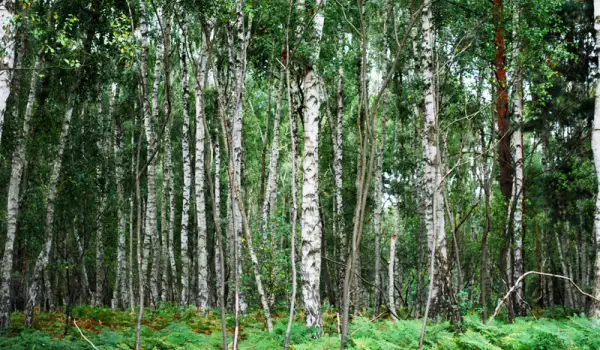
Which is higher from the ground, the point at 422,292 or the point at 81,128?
the point at 81,128

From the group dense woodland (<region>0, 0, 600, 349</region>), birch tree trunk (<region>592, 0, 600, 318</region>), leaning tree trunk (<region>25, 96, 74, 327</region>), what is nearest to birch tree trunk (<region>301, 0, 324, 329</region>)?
dense woodland (<region>0, 0, 600, 349</region>)

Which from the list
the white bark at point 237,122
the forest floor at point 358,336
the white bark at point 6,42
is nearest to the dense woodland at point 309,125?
the white bark at point 6,42

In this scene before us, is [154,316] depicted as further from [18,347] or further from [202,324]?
[18,347]

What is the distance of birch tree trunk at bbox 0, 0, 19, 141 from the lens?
21.2 ft

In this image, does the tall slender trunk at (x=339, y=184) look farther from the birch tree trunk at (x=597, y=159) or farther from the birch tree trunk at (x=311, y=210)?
the birch tree trunk at (x=597, y=159)

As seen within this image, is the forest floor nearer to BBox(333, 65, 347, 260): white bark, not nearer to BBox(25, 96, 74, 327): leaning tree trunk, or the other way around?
BBox(25, 96, 74, 327): leaning tree trunk

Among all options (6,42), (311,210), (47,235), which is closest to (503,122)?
(311,210)

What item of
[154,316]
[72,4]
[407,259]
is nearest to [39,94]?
[72,4]

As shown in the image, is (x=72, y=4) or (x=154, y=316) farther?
(x=154, y=316)

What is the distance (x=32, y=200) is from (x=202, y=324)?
40.0 ft

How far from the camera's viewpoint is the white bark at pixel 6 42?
6453 millimetres

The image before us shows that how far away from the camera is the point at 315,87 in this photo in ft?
28.2

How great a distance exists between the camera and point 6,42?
257 inches

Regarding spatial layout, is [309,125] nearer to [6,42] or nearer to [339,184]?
[6,42]
